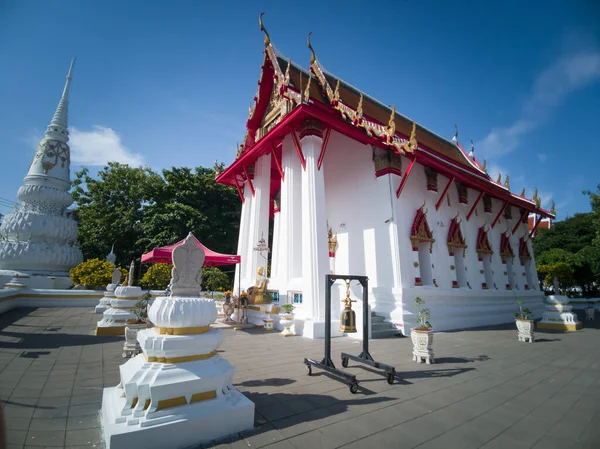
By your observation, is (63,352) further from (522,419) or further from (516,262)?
(516,262)

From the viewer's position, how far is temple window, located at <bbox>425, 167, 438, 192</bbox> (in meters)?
11.1

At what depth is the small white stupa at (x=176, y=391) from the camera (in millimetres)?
2223

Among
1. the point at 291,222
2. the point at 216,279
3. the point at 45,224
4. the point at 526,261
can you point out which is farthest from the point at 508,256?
the point at 45,224

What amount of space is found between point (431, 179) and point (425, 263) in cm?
329

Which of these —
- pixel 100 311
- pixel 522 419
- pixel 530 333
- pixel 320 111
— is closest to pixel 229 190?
pixel 100 311

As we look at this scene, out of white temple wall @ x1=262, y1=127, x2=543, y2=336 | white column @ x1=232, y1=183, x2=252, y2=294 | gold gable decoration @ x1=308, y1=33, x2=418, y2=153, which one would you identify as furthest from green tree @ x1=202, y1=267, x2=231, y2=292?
gold gable decoration @ x1=308, y1=33, x2=418, y2=153

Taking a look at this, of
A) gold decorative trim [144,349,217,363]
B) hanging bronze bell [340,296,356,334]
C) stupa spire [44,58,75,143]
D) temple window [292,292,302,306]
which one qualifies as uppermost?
stupa spire [44,58,75,143]

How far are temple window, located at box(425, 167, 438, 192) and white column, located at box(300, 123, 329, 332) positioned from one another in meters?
4.99

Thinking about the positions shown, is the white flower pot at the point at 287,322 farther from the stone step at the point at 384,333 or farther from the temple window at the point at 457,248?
the temple window at the point at 457,248

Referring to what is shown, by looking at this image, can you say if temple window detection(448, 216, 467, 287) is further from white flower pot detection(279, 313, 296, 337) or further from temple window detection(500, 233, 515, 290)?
white flower pot detection(279, 313, 296, 337)

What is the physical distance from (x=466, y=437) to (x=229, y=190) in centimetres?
2098

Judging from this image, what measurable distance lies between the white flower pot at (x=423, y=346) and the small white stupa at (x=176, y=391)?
3.64 meters

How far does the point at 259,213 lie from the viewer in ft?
36.5

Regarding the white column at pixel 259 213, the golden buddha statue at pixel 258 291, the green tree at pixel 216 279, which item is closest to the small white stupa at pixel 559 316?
the golden buddha statue at pixel 258 291
